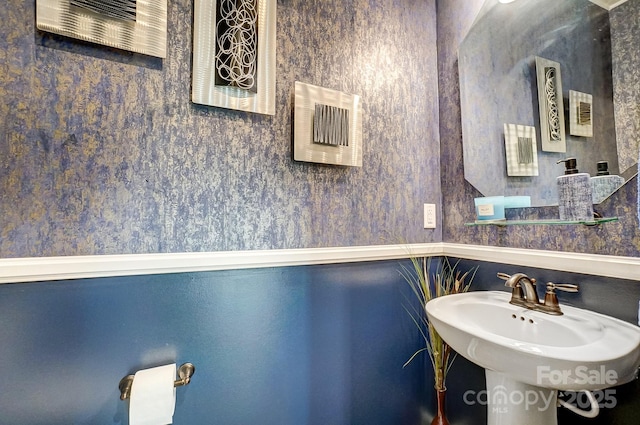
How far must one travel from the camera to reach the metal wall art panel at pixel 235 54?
986 mm

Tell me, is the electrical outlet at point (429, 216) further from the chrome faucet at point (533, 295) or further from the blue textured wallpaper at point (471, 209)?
the chrome faucet at point (533, 295)

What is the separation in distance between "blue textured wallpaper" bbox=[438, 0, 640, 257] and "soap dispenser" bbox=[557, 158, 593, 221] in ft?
0.22

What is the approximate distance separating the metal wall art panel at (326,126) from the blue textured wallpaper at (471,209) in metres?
0.53

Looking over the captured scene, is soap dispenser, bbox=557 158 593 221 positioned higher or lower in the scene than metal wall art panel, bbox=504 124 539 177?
lower

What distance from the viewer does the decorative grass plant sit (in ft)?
4.14

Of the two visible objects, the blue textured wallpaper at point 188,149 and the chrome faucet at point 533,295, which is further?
the chrome faucet at point 533,295

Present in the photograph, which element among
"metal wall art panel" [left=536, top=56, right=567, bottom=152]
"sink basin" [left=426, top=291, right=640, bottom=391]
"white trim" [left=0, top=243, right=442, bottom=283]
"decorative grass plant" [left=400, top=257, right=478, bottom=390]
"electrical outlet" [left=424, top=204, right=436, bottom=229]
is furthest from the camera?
"electrical outlet" [left=424, top=204, right=436, bottom=229]

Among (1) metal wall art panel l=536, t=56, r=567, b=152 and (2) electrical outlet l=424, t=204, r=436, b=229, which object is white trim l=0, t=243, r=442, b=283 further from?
(1) metal wall art panel l=536, t=56, r=567, b=152

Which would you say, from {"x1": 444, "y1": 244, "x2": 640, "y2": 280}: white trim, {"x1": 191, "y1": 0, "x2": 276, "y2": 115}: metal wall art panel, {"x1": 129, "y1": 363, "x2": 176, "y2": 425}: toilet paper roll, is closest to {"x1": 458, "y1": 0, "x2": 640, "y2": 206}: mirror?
{"x1": 444, "y1": 244, "x2": 640, "y2": 280}: white trim

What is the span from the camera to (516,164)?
3.96ft

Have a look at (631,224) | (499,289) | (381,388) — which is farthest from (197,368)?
(631,224)

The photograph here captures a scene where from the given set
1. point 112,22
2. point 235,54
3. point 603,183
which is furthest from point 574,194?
point 112,22

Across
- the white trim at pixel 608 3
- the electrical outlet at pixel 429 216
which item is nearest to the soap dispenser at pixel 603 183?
the white trim at pixel 608 3

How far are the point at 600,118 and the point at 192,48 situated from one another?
1.39 meters
